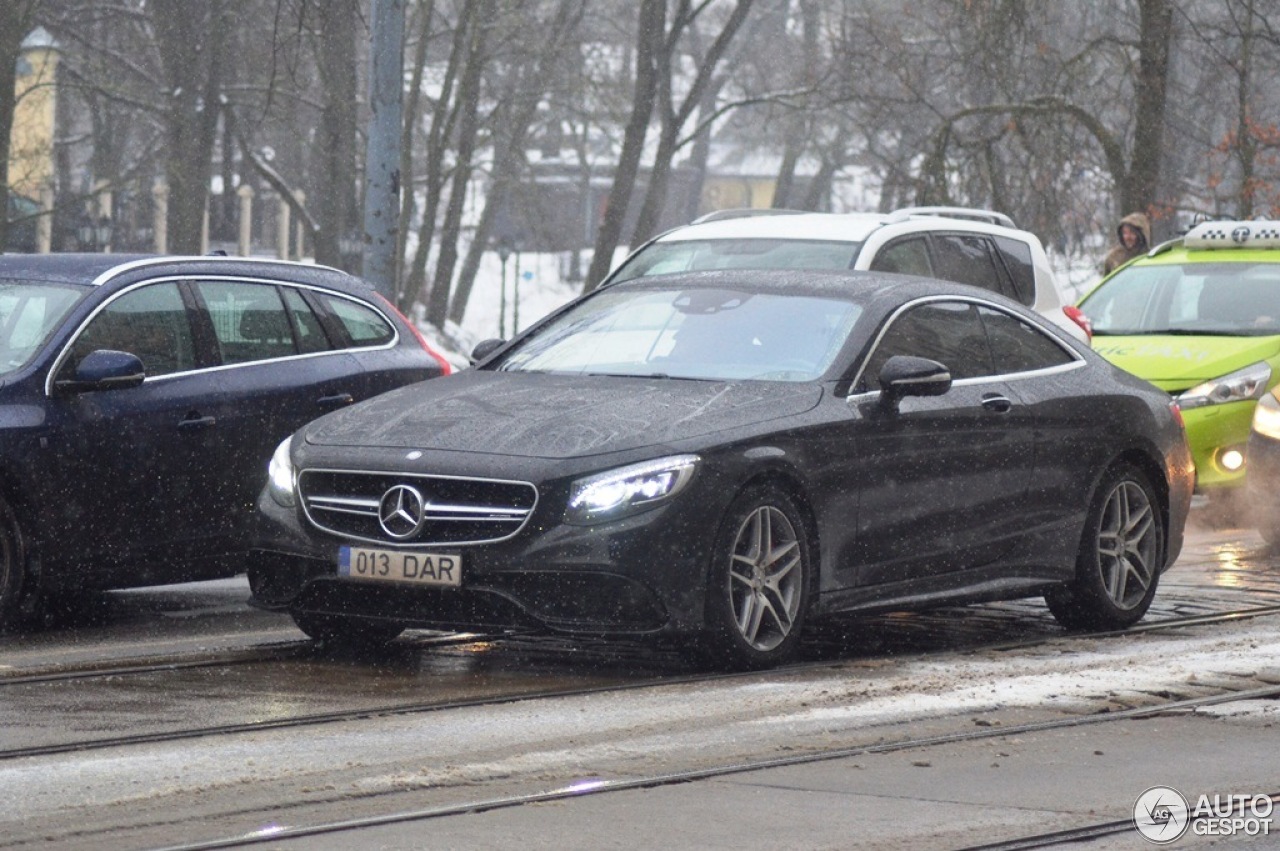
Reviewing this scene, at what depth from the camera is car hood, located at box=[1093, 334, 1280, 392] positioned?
14938 millimetres

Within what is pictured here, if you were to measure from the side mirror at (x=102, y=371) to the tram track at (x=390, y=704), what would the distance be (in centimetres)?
139

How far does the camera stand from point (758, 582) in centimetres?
823

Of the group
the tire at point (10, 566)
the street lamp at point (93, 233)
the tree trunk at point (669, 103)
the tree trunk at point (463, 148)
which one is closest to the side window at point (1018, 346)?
the tire at point (10, 566)

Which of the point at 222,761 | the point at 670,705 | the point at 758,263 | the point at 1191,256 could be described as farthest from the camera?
the point at 1191,256

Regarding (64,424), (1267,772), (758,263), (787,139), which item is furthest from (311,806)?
(787,139)

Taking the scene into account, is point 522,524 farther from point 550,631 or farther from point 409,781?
point 409,781

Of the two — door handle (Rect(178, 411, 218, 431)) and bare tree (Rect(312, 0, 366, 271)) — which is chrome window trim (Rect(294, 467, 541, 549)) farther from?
bare tree (Rect(312, 0, 366, 271))

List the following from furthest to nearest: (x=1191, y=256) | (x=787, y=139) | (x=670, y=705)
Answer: (x=787, y=139) → (x=1191, y=256) → (x=670, y=705)

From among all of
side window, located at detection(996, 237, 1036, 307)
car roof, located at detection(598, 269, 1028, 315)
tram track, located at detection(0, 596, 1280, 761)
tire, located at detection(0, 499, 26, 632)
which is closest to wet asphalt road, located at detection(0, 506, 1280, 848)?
tram track, located at detection(0, 596, 1280, 761)

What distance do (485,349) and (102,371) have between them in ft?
5.17

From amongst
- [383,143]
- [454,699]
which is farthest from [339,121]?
[454,699]

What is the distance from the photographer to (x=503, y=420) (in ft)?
27.1

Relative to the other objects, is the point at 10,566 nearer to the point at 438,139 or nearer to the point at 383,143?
the point at 383,143

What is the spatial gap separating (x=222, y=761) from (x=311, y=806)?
26.8 inches
